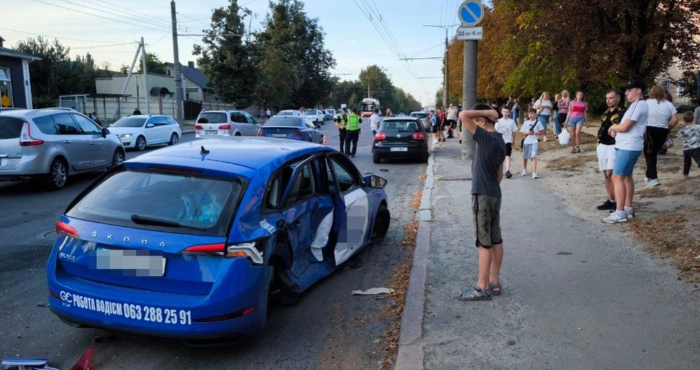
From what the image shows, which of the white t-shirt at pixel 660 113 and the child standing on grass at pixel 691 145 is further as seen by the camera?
the child standing on grass at pixel 691 145

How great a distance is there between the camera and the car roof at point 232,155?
4598mm

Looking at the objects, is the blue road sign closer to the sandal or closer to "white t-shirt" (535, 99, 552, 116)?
"white t-shirt" (535, 99, 552, 116)

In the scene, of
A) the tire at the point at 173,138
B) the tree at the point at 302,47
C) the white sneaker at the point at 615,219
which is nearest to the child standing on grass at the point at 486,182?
the white sneaker at the point at 615,219

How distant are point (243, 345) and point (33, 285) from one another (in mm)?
2740

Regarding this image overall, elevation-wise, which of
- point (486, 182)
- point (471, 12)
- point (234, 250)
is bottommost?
point (234, 250)

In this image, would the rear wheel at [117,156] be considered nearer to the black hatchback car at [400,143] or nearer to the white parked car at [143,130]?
the black hatchback car at [400,143]

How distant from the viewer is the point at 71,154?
12.6 m

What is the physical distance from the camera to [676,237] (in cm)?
673

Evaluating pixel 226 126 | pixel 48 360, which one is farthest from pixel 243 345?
pixel 226 126

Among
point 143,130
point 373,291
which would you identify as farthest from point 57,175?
point 143,130

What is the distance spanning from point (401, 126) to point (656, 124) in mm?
9378

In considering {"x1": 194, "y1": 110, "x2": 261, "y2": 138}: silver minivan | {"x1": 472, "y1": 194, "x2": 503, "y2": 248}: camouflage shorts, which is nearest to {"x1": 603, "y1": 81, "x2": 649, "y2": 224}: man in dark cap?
{"x1": 472, "y1": 194, "x2": 503, "y2": 248}: camouflage shorts

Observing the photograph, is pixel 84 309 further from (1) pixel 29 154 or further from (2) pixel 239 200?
(1) pixel 29 154

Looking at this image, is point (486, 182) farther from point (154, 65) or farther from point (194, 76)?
point (154, 65)
